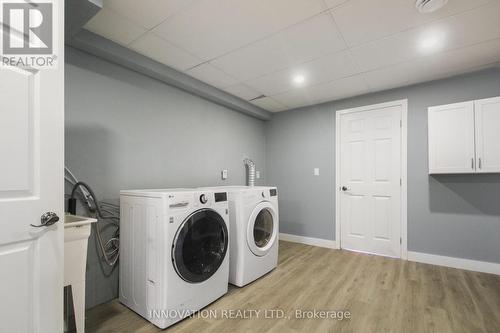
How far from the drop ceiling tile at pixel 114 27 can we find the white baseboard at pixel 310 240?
3.40 metres

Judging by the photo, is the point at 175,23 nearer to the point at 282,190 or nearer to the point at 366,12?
the point at 366,12

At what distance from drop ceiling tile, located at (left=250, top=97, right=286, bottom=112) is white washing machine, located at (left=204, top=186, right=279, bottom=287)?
1569 mm

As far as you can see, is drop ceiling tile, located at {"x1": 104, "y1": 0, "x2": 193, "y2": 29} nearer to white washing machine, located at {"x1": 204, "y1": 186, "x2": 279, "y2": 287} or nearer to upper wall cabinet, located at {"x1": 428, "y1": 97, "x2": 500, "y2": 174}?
white washing machine, located at {"x1": 204, "y1": 186, "x2": 279, "y2": 287}

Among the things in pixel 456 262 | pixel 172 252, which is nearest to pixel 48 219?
pixel 172 252

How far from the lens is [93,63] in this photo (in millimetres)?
2000

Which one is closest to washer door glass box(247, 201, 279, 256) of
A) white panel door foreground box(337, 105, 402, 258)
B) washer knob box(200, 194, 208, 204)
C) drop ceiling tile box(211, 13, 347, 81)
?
washer knob box(200, 194, 208, 204)

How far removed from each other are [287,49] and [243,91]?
43.5 inches

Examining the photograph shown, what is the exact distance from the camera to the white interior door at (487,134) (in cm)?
224

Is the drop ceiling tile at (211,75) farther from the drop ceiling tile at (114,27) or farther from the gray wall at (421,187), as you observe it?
the gray wall at (421,187)

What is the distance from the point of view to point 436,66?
241cm

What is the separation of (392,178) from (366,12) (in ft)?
7.03

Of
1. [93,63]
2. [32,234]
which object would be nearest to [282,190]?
[93,63]

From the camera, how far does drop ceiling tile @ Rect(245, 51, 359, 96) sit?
7.53ft

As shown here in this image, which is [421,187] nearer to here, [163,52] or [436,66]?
[436,66]
